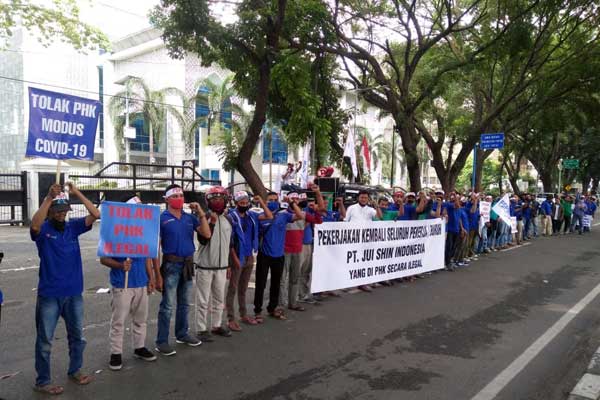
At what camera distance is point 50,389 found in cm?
399

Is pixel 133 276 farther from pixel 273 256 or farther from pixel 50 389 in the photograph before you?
pixel 273 256

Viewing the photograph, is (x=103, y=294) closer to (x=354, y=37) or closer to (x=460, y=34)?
(x=354, y=37)

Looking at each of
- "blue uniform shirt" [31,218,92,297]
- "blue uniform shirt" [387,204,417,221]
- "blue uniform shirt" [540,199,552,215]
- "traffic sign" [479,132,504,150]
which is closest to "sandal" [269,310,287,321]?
"blue uniform shirt" [31,218,92,297]

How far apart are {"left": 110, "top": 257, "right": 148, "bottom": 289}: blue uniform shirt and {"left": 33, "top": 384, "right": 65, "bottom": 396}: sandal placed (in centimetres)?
96

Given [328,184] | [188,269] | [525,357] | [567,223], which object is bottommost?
[525,357]

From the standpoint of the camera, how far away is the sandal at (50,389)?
157 inches

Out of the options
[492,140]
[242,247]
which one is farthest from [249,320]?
[492,140]

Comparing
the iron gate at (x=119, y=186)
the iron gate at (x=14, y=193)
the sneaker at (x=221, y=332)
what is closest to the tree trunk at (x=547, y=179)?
the iron gate at (x=119, y=186)

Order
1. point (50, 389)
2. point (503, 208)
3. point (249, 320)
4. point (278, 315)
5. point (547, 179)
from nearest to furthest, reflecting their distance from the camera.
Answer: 1. point (50, 389)
2. point (249, 320)
3. point (278, 315)
4. point (503, 208)
5. point (547, 179)

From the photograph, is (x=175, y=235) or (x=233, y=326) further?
(x=233, y=326)

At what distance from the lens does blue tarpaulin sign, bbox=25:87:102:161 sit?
4.23 metres

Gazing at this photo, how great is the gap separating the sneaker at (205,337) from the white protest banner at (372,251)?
2216mm

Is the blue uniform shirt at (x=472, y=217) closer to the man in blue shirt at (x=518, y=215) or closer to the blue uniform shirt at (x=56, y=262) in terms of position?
the man in blue shirt at (x=518, y=215)

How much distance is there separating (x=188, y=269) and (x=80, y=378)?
4.66 feet
